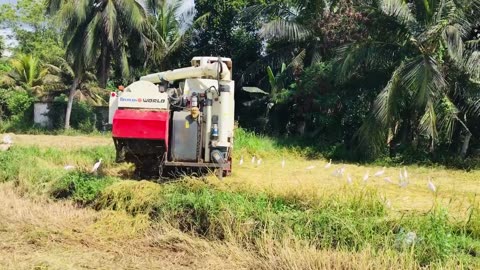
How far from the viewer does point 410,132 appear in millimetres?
17344

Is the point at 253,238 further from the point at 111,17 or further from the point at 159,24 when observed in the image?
the point at 159,24

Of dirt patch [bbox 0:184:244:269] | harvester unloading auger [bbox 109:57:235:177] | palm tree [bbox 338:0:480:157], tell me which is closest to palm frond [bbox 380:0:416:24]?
palm tree [bbox 338:0:480:157]

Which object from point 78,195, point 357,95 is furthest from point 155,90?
point 357,95

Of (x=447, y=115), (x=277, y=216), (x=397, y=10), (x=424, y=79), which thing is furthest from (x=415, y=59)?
(x=277, y=216)

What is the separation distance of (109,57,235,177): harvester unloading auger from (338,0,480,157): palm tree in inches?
258

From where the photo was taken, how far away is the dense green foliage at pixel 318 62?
1493 cm

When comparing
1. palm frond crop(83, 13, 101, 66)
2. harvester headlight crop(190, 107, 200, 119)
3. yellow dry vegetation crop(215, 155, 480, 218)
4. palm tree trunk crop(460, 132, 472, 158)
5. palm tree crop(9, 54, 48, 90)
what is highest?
palm frond crop(83, 13, 101, 66)

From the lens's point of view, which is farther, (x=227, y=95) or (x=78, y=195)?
(x=227, y=95)

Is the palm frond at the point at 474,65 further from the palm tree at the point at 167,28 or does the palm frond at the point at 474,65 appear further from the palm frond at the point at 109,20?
the palm frond at the point at 109,20

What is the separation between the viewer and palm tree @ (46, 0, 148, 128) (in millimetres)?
23500

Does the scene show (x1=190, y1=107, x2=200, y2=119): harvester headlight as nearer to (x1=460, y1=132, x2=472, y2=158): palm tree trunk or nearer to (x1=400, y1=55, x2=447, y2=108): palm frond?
(x1=400, y1=55, x2=447, y2=108): palm frond

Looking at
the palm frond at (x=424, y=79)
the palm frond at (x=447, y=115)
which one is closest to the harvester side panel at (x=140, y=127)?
the palm frond at (x=424, y=79)

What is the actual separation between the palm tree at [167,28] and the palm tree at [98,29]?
1.06 m

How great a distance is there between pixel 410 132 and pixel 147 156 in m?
10.7
